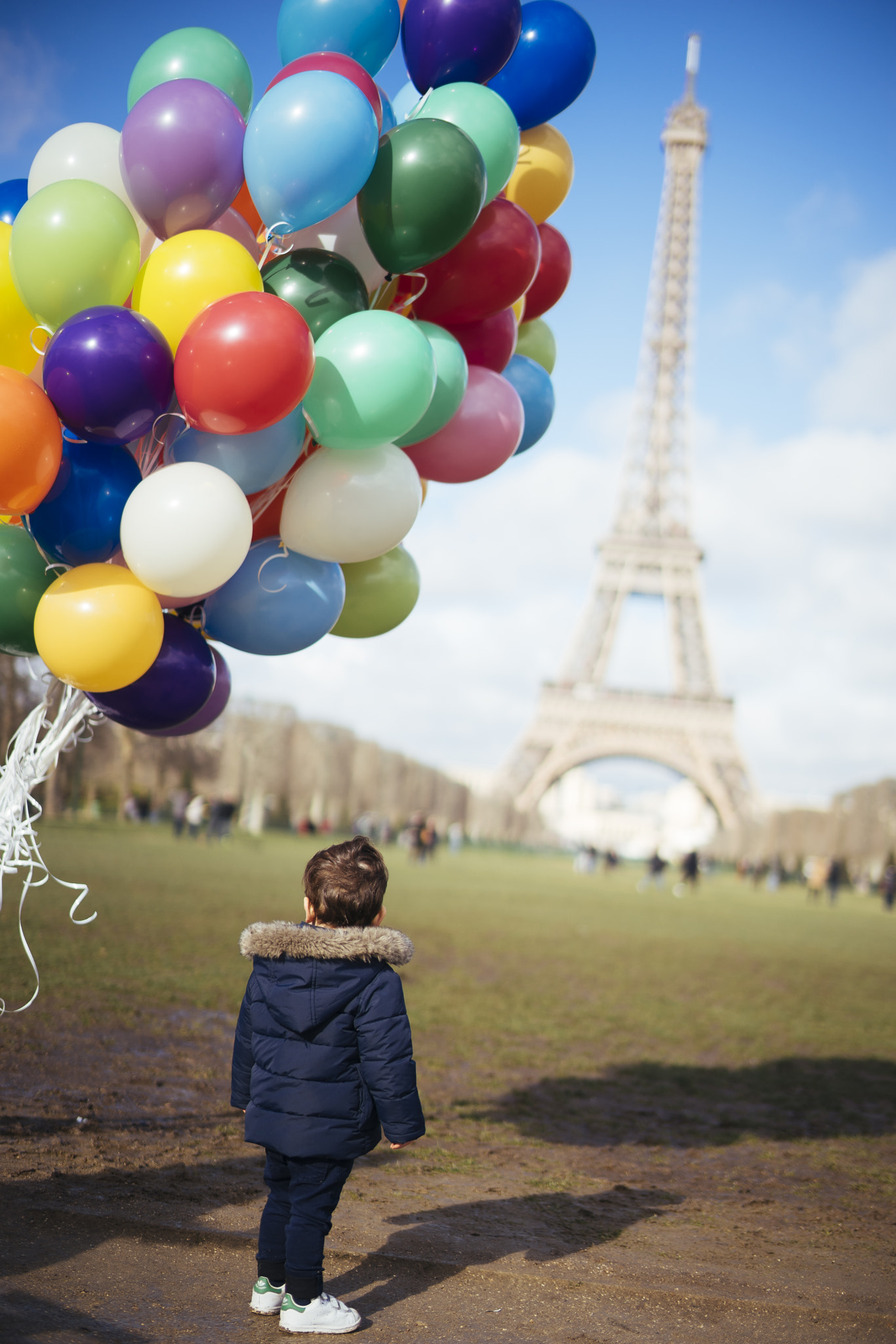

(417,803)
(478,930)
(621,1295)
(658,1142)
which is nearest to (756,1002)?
(478,930)

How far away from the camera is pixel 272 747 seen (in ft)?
156

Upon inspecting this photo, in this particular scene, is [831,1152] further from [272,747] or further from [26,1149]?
[272,747]

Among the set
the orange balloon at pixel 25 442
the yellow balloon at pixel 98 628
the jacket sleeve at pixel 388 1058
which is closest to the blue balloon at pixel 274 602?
the yellow balloon at pixel 98 628

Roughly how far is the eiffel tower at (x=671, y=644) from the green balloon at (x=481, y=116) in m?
47.7

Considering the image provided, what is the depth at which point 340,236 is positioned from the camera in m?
3.98

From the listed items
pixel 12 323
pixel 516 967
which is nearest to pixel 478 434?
pixel 12 323

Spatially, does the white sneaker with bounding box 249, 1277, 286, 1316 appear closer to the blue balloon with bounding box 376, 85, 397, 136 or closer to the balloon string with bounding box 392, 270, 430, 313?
the balloon string with bounding box 392, 270, 430, 313

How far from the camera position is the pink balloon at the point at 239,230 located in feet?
13.2

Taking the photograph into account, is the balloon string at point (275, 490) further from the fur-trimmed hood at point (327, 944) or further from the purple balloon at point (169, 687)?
the fur-trimmed hood at point (327, 944)

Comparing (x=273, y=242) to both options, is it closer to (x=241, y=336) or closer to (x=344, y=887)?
(x=241, y=336)

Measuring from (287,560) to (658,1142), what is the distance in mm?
A: 3588

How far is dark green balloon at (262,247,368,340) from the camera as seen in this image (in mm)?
3762

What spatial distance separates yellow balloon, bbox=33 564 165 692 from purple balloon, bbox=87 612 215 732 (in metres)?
0.18

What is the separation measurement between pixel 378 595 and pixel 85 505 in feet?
4.38
